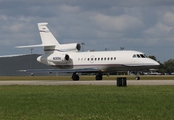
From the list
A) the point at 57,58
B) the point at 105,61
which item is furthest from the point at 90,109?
the point at 57,58

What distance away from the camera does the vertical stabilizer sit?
2554 inches

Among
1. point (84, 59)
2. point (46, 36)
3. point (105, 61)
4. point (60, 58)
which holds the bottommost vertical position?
point (105, 61)

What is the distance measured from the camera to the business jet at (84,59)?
56094 millimetres

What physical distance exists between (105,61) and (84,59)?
12.3 ft

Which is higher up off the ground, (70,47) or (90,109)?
(70,47)

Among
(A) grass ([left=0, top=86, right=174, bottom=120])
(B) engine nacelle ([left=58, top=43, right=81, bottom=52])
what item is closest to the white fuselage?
(B) engine nacelle ([left=58, top=43, right=81, bottom=52])

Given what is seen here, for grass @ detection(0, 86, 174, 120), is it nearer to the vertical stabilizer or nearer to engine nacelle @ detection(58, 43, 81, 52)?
engine nacelle @ detection(58, 43, 81, 52)

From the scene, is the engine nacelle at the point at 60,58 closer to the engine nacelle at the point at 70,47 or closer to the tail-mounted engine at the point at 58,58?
the tail-mounted engine at the point at 58,58

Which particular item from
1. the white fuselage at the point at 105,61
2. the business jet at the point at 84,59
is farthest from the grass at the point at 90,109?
the business jet at the point at 84,59

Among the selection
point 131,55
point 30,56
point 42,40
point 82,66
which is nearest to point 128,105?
point 131,55

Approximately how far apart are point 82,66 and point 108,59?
454 cm

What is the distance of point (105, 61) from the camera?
57.7m

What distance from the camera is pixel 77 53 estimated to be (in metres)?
62.0

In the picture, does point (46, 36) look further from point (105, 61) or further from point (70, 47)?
point (105, 61)
